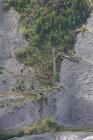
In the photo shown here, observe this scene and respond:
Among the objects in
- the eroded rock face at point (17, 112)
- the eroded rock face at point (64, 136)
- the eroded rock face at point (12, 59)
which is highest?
the eroded rock face at point (12, 59)

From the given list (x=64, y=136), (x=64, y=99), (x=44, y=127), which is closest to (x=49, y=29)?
(x=64, y=99)

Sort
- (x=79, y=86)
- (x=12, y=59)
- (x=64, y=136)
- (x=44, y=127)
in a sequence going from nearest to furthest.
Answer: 1. (x=64, y=136)
2. (x=44, y=127)
3. (x=79, y=86)
4. (x=12, y=59)

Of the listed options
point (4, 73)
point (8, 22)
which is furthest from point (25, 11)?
point (4, 73)

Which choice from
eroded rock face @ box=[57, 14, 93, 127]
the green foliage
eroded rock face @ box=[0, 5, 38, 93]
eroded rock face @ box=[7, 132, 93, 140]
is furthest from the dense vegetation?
eroded rock face @ box=[7, 132, 93, 140]

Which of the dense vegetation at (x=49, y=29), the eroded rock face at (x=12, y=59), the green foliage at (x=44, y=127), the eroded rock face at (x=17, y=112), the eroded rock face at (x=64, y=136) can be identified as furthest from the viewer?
the dense vegetation at (x=49, y=29)

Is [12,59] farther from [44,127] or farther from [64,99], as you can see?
[44,127]

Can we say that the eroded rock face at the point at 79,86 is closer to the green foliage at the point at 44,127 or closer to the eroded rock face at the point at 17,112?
the green foliage at the point at 44,127

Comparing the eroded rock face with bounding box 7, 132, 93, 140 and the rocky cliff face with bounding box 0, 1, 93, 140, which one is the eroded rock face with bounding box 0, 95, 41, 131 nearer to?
the rocky cliff face with bounding box 0, 1, 93, 140

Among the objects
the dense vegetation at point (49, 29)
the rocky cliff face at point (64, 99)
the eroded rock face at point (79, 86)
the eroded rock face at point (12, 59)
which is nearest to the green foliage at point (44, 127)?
the rocky cliff face at point (64, 99)

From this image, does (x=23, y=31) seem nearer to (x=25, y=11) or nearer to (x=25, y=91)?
(x=25, y=11)
